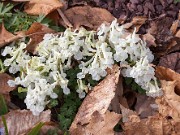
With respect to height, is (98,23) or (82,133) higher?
(98,23)

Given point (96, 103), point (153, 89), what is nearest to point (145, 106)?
point (153, 89)

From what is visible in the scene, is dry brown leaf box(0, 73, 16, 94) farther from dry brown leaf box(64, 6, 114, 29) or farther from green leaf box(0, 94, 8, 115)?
dry brown leaf box(64, 6, 114, 29)

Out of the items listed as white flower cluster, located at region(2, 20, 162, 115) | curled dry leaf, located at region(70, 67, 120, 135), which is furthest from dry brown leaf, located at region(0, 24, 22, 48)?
curled dry leaf, located at region(70, 67, 120, 135)

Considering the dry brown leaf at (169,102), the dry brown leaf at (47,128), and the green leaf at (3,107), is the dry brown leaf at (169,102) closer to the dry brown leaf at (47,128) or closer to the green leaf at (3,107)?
the dry brown leaf at (47,128)

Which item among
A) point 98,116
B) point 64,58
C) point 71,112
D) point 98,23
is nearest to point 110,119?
point 98,116

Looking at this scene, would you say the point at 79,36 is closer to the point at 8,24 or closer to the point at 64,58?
the point at 64,58

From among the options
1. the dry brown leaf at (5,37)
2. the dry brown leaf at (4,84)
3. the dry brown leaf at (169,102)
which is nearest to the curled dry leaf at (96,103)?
the dry brown leaf at (169,102)
